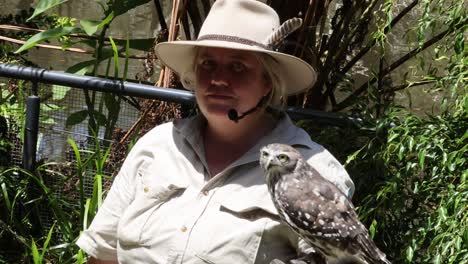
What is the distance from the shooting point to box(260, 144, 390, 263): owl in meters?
1.88

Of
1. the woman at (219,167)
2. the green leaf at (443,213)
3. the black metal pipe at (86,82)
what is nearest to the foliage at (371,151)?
the green leaf at (443,213)

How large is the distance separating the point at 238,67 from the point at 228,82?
59 millimetres

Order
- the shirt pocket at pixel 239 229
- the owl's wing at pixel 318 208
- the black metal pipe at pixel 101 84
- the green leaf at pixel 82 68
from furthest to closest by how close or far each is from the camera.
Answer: the green leaf at pixel 82 68 < the black metal pipe at pixel 101 84 < the shirt pocket at pixel 239 229 < the owl's wing at pixel 318 208

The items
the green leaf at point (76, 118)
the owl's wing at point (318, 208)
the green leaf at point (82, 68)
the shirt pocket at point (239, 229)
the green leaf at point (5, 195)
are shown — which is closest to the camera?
the owl's wing at point (318, 208)

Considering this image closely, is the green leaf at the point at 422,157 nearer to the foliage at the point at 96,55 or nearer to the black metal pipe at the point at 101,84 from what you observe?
the black metal pipe at the point at 101,84

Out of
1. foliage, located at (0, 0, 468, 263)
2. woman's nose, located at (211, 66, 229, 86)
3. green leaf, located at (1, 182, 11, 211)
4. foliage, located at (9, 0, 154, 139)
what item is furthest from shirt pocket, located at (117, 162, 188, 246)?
green leaf, located at (1, 182, 11, 211)

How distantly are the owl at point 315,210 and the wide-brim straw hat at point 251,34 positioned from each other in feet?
1.16

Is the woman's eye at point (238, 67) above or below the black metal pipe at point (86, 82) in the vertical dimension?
above

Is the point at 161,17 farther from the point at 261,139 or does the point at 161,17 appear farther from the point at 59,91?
the point at 261,139

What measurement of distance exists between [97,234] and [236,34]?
0.73 metres

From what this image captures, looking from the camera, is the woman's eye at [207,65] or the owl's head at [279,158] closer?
the owl's head at [279,158]

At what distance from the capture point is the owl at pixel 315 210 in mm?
1877

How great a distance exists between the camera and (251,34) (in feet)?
7.15

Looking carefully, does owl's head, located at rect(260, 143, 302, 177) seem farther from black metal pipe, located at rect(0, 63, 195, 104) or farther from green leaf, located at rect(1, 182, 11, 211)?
green leaf, located at rect(1, 182, 11, 211)
